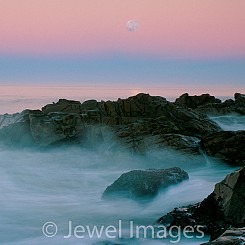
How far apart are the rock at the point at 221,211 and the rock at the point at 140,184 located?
3.53 metres

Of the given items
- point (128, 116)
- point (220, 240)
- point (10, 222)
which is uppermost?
point (128, 116)

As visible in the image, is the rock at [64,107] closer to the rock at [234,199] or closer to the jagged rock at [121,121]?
the jagged rock at [121,121]

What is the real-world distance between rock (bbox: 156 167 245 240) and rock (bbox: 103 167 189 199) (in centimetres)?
353

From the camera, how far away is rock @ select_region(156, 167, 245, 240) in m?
9.45

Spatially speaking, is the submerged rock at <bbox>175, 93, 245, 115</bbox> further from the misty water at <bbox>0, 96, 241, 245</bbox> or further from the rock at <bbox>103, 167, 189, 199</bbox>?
the rock at <bbox>103, 167, 189, 199</bbox>

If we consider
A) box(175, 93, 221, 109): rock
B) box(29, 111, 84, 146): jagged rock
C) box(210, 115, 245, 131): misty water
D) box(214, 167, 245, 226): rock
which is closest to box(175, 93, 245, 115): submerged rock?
box(175, 93, 221, 109): rock

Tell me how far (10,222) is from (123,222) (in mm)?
3288

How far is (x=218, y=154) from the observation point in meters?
19.5

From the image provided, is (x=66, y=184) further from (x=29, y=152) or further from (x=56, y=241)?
(x=56, y=241)

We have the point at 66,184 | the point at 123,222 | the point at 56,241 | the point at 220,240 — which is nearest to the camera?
the point at 220,240

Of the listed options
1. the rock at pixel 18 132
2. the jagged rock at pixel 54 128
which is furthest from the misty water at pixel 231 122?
the rock at pixel 18 132

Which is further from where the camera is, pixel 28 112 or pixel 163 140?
pixel 28 112

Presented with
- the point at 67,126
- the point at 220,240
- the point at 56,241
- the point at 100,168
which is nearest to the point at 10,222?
the point at 56,241

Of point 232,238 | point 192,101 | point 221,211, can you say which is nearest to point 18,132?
point 192,101
